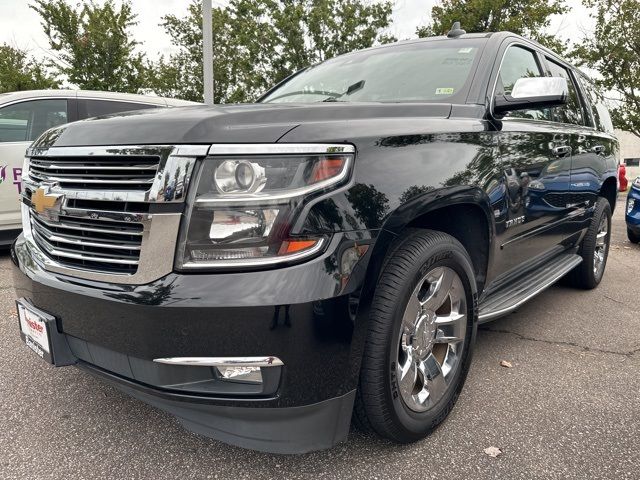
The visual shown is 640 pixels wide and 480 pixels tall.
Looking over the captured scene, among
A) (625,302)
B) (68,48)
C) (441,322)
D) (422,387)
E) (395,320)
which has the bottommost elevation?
(625,302)

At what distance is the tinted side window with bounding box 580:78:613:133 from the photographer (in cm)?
437

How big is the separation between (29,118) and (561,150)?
510 centimetres

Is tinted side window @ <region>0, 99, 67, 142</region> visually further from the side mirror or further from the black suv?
the side mirror

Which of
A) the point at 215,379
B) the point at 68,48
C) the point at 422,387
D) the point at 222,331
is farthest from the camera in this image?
the point at 68,48

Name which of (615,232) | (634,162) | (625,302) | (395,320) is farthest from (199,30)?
(634,162)

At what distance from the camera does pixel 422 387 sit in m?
2.06

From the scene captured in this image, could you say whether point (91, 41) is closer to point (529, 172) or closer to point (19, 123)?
point (19, 123)

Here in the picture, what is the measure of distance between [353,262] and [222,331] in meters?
0.45

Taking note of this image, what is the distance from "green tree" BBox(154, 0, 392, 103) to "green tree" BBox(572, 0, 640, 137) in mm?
11069

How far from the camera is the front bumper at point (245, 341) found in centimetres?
147

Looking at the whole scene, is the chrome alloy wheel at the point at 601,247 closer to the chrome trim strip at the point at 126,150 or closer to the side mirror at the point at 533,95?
the side mirror at the point at 533,95

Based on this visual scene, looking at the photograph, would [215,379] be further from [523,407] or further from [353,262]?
[523,407]

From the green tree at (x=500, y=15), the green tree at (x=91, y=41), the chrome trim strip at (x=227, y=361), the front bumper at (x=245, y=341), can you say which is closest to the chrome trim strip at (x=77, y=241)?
the front bumper at (x=245, y=341)

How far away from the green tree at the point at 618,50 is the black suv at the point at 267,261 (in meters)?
23.2
